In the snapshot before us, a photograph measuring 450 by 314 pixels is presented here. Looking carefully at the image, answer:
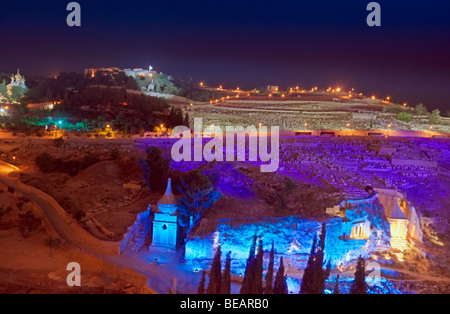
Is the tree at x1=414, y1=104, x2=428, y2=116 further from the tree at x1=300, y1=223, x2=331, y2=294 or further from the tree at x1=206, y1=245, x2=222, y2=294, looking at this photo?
the tree at x1=206, y1=245, x2=222, y2=294

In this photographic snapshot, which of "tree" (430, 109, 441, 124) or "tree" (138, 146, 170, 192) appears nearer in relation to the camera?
"tree" (138, 146, 170, 192)

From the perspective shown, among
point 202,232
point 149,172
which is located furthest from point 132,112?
point 202,232

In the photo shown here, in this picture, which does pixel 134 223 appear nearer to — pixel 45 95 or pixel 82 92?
pixel 82 92

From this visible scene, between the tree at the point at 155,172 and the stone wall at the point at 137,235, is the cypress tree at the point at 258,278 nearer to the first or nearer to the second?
the stone wall at the point at 137,235

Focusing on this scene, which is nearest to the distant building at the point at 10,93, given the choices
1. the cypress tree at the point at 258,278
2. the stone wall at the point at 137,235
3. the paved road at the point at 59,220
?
the paved road at the point at 59,220

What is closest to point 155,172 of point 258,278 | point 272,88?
point 258,278

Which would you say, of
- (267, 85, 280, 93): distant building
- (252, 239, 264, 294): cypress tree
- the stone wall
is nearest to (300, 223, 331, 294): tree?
(252, 239, 264, 294): cypress tree
